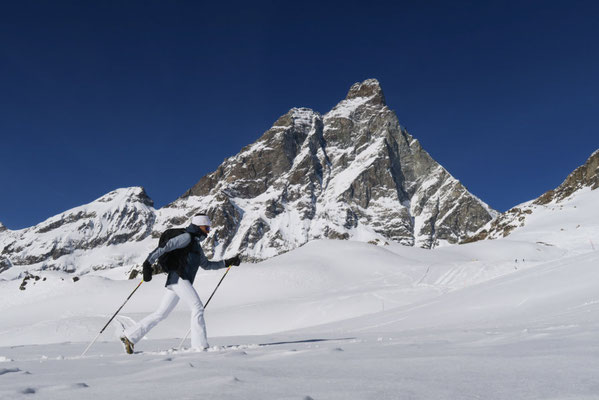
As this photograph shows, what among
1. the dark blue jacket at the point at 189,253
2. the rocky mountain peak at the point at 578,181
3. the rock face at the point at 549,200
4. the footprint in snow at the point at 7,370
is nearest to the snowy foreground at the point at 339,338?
the footprint in snow at the point at 7,370

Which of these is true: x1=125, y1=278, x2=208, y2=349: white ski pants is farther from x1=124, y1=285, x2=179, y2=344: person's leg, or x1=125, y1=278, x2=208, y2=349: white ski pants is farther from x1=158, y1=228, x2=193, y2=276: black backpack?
x1=158, y1=228, x2=193, y2=276: black backpack

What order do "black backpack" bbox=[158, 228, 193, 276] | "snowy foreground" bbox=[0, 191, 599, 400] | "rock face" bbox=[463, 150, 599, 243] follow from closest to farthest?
"snowy foreground" bbox=[0, 191, 599, 400]
"black backpack" bbox=[158, 228, 193, 276]
"rock face" bbox=[463, 150, 599, 243]

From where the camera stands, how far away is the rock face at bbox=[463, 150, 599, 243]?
73250mm

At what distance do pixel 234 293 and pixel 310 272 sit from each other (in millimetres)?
5847

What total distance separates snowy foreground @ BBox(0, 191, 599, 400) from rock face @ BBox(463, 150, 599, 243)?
48324 mm

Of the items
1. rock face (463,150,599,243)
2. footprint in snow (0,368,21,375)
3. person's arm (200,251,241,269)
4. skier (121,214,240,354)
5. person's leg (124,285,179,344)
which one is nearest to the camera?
footprint in snow (0,368,21,375)

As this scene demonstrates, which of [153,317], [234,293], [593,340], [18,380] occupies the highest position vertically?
[234,293]

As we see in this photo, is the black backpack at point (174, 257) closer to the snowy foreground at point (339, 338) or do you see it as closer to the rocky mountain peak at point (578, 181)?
the snowy foreground at point (339, 338)

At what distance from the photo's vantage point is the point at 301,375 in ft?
10.3

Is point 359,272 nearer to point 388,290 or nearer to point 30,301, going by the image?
point 388,290

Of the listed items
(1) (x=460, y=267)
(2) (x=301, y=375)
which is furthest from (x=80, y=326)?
(1) (x=460, y=267)

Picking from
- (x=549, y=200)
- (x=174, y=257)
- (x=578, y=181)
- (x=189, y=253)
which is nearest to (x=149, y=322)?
(x=174, y=257)

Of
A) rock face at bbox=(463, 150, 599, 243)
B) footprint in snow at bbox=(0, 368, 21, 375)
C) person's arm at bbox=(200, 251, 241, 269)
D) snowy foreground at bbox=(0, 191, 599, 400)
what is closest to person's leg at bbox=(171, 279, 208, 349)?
snowy foreground at bbox=(0, 191, 599, 400)

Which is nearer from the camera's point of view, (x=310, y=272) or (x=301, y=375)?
(x=301, y=375)
